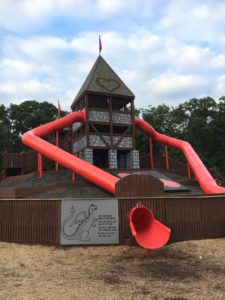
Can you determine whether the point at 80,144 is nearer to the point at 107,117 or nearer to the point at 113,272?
the point at 107,117

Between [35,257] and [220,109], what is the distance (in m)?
41.6

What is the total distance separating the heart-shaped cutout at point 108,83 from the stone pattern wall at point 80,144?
4.81 m

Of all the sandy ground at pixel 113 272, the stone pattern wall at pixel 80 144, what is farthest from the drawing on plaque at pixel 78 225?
the stone pattern wall at pixel 80 144

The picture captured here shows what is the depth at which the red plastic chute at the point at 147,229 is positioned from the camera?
11.8 metres

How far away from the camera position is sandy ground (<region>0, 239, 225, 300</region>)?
26.0ft

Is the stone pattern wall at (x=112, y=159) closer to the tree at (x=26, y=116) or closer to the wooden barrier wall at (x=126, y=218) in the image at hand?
the wooden barrier wall at (x=126, y=218)

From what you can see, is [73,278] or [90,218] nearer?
[73,278]

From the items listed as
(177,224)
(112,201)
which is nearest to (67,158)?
(112,201)

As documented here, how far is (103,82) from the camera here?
29.4 metres

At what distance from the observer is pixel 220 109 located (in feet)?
158

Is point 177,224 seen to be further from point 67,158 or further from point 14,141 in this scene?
point 14,141

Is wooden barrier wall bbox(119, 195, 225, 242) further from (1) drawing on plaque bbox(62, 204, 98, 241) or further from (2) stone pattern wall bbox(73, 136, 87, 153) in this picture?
(2) stone pattern wall bbox(73, 136, 87, 153)

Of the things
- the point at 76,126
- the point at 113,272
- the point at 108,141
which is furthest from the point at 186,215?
the point at 76,126

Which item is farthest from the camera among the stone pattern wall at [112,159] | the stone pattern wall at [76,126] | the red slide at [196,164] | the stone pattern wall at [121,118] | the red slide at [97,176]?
the stone pattern wall at [76,126]
